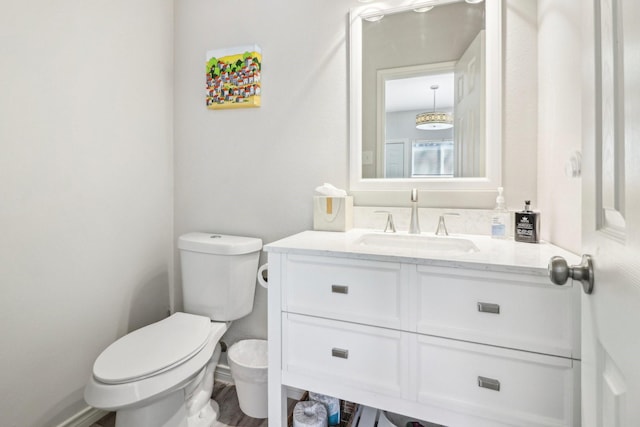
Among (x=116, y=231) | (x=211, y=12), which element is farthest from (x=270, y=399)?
(x=211, y=12)

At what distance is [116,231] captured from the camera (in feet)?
5.53

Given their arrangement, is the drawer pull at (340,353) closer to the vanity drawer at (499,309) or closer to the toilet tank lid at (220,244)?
the vanity drawer at (499,309)

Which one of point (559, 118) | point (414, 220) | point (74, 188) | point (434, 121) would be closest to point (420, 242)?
point (414, 220)

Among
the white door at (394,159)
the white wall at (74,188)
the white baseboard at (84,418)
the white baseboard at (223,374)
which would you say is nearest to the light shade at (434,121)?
the white door at (394,159)

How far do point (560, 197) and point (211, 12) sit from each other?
1.99 metres

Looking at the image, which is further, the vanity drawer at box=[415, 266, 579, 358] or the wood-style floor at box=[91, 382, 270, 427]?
the wood-style floor at box=[91, 382, 270, 427]

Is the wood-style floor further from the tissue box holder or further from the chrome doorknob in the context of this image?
the chrome doorknob

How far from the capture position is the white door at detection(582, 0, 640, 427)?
392mm

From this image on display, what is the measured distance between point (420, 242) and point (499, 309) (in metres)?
0.49

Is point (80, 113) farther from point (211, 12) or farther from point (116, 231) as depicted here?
point (211, 12)

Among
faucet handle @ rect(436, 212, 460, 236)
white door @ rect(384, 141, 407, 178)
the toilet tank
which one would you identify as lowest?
the toilet tank

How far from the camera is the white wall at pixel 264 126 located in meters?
1.69

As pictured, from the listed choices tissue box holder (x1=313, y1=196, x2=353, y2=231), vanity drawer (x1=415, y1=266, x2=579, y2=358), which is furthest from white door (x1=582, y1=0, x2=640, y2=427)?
tissue box holder (x1=313, y1=196, x2=353, y2=231)

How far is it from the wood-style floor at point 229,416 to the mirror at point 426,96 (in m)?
1.24
